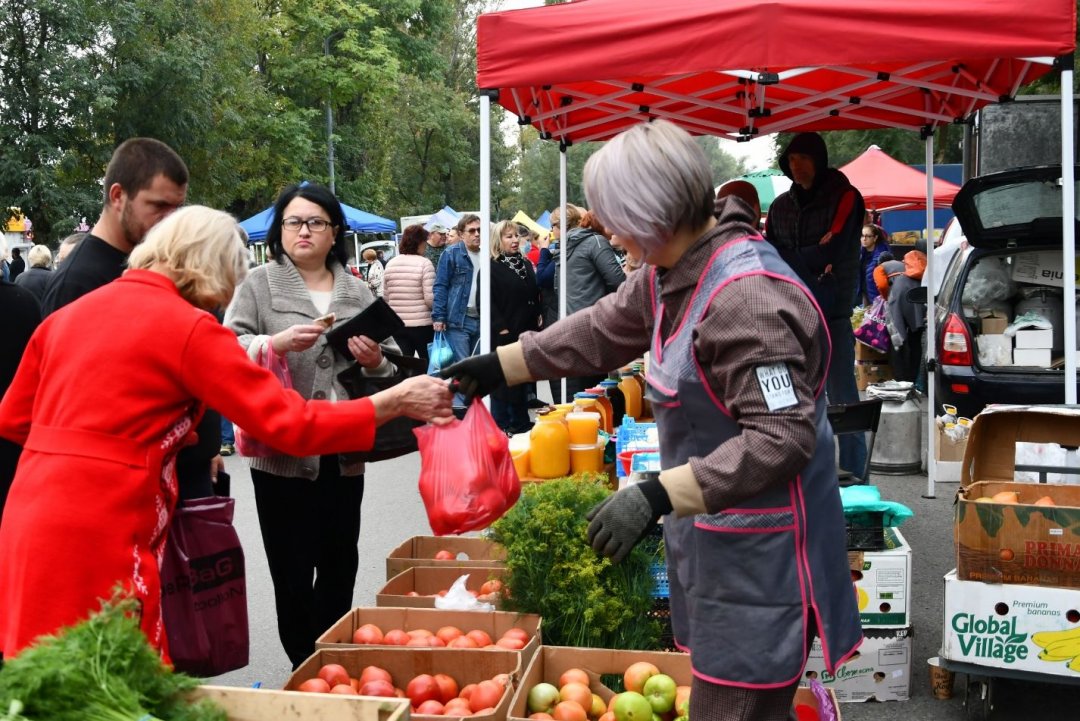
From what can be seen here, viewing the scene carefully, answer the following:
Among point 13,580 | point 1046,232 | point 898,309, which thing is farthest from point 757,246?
point 898,309

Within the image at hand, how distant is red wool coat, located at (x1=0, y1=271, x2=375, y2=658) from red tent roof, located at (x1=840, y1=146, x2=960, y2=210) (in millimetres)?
17332

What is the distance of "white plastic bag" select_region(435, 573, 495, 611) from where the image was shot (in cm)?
427

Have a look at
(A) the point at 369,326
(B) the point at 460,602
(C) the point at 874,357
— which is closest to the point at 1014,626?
(B) the point at 460,602

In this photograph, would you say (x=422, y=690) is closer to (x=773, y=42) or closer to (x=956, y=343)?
(x=773, y=42)

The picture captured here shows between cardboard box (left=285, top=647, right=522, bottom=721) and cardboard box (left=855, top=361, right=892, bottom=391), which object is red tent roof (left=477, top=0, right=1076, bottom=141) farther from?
cardboard box (left=855, top=361, right=892, bottom=391)

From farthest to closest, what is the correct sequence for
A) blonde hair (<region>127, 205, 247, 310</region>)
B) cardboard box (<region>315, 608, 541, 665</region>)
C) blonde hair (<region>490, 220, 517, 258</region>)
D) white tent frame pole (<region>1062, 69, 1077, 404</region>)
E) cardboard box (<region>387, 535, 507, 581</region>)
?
blonde hair (<region>490, 220, 517, 258</region>) → white tent frame pole (<region>1062, 69, 1077, 404</region>) → cardboard box (<region>387, 535, 507, 581</region>) → cardboard box (<region>315, 608, 541, 665</region>) → blonde hair (<region>127, 205, 247, 310</region>)

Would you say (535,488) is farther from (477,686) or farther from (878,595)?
(878,595)

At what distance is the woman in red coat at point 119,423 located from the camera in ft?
8.04

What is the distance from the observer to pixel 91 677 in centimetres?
186

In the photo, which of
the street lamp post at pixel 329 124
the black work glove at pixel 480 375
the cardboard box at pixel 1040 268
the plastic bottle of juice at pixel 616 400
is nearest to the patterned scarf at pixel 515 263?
the plastic bottle of juice at pixel 616 400

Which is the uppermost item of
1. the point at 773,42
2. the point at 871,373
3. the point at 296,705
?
the point at 773,42

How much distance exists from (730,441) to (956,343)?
632cm

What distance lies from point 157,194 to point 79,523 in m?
1.36

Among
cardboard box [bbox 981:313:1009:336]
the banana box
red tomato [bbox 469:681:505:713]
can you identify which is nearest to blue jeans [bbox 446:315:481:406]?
cardboard box [bbox 981:313:1009:336]
